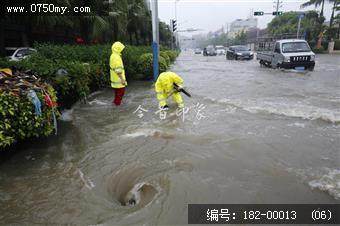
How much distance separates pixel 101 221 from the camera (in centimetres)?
298

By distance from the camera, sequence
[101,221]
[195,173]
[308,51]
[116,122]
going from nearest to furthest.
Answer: [101,221], [195,173], [116,122], [308,51]

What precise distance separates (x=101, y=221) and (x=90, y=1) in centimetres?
1333

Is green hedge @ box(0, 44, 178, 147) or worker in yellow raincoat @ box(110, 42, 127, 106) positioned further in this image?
worker in yellow raincoat @ box(110, 42, 127, 106)

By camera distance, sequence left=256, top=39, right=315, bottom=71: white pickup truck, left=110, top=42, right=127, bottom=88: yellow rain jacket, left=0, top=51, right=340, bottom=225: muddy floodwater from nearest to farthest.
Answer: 1. left=0, top=51, right=340, bottom=225: muddy floodwater
2. left=110, top=42, right=127, bottom=88: yellow rain jacket
3. left=256, top=39, right=315, bottom=71: white pickup truck

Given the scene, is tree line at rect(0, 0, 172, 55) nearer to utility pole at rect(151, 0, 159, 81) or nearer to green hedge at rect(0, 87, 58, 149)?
utility pole at rect(151, 0, 159, 81)

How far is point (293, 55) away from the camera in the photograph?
1495 centimetres

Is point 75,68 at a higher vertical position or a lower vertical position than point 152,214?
higher

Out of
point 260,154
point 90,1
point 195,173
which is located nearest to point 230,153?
point 260,154

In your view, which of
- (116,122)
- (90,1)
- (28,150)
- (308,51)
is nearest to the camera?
(28,150)

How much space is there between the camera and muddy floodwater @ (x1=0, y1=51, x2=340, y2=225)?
3242 millimetres

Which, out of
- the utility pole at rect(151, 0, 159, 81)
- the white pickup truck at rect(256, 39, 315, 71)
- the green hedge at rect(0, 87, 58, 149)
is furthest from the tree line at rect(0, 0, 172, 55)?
the white pickup truck at rect(256, 39, 315, 71)

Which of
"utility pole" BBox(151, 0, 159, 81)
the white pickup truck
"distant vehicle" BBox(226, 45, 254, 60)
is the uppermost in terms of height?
"utility pole" BBox(151, 0, 159, 81)

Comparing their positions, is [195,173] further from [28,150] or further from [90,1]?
[90,1]

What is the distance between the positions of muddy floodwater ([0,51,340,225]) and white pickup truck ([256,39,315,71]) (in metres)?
8.29
